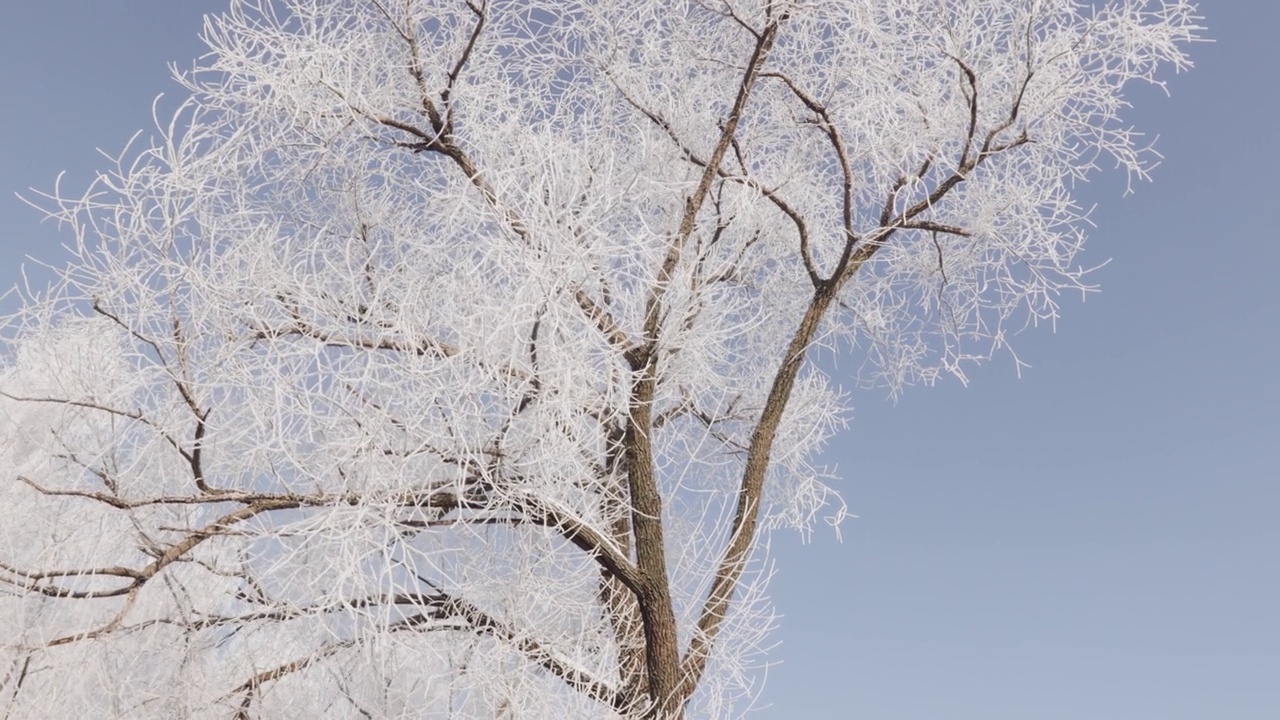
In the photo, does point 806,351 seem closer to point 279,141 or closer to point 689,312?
point 689,312

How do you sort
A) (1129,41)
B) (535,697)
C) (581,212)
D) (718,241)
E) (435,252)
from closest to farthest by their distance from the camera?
(581,212)
(535,697)
(435,252)
(1129,41)
(718,241)

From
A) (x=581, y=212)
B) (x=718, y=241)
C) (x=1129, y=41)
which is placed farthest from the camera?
(x=718, y=241)

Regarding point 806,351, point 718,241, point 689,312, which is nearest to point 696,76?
point 718,241

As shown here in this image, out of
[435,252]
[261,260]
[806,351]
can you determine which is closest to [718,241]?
[806,351]

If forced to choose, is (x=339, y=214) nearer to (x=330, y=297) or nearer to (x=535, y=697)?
(x=330, y=297)

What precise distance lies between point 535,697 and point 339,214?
285 centimetres

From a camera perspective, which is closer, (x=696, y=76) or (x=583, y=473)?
(x=583, y=473)

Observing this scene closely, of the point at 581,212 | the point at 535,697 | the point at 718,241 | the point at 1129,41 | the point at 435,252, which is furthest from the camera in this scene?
the point at 718,241

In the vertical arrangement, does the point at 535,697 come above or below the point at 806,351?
below

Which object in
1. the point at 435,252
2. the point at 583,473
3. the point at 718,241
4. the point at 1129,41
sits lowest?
the point at 583,473

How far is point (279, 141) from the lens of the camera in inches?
179

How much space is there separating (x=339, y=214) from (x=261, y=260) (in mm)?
1426

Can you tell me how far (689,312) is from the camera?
3963mm

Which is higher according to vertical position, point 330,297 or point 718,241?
point 718,241
